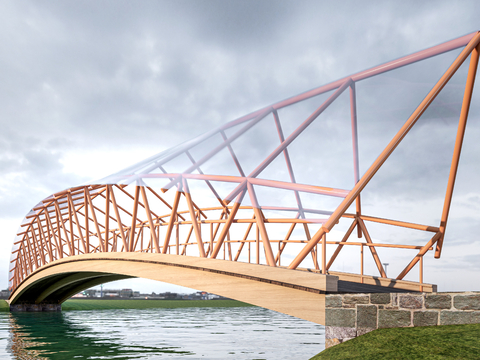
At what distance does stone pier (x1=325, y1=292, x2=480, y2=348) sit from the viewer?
9156 mm

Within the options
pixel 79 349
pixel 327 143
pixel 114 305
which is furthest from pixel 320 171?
pixel 114 305

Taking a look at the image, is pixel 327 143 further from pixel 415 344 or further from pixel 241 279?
pixel 415 344

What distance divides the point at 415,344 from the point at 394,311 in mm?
1421

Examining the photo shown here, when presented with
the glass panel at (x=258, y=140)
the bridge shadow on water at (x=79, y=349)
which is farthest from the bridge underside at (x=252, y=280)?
the glass panel at (x=258, y=140)

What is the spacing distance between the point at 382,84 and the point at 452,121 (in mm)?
3159

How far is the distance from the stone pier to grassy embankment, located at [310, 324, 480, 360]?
236 mm

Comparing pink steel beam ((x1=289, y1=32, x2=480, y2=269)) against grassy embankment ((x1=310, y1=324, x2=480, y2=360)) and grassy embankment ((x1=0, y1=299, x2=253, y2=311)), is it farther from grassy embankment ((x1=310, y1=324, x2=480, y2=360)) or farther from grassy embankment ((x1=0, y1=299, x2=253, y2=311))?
grassy embankment ((x1=0, y1=299, x2=253, y2=311))

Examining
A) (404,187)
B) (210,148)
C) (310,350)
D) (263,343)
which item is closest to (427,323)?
(404,187)

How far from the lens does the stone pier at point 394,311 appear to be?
9156 millimetres

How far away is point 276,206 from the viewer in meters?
17.8

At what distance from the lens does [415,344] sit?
27.7 feet

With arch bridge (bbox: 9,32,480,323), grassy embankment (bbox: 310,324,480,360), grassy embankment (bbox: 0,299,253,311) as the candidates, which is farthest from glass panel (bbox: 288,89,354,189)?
grassy embankment (bbox: 0,299,253,311)

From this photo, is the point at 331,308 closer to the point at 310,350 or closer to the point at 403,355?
the point at 403,355

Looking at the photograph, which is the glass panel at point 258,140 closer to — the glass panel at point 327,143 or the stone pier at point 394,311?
the glass panel at point 327,143
